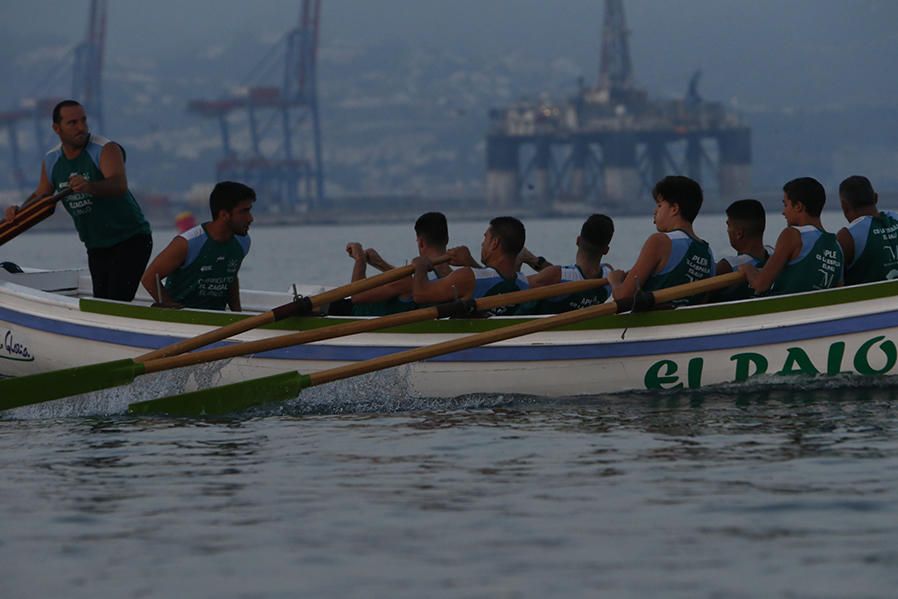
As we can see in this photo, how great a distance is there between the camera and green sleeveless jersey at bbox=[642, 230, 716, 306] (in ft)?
43.1

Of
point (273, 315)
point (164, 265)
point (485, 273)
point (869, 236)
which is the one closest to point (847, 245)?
point (869, 236)

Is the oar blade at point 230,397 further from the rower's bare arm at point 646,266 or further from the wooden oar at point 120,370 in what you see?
the rower's bare arm at point 646,266

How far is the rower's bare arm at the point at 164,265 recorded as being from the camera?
14.0 metres

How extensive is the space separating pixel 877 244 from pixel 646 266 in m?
1.95

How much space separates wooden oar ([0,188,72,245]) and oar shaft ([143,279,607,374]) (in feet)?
7.93

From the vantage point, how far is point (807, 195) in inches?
514

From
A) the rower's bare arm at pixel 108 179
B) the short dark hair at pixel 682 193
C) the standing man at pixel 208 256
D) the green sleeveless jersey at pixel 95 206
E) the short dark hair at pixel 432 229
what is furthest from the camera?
the green sleeveless jersey at pixel 95 206

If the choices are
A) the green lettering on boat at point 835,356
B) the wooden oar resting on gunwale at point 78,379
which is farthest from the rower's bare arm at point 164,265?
the green lettering on boat at point 835,356

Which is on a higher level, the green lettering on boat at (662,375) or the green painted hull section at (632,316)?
the green painted hull section at (632,316)

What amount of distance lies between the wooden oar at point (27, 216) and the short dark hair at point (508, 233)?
3.96 metres

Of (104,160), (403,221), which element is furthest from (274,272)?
(403,221)

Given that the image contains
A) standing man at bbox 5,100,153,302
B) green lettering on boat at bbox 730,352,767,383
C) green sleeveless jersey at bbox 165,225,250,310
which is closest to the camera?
green lettering on boat at bbox 730,352,767,383

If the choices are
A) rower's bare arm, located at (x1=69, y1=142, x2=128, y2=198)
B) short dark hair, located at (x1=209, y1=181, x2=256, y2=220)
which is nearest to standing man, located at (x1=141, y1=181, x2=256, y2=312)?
short dark hair, located at (x1=209, y1=181, x2=256, y2=220)

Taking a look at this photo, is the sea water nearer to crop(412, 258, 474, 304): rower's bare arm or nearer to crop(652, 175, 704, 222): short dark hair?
crop(412, 258, 474, 304): rower's bare arm
